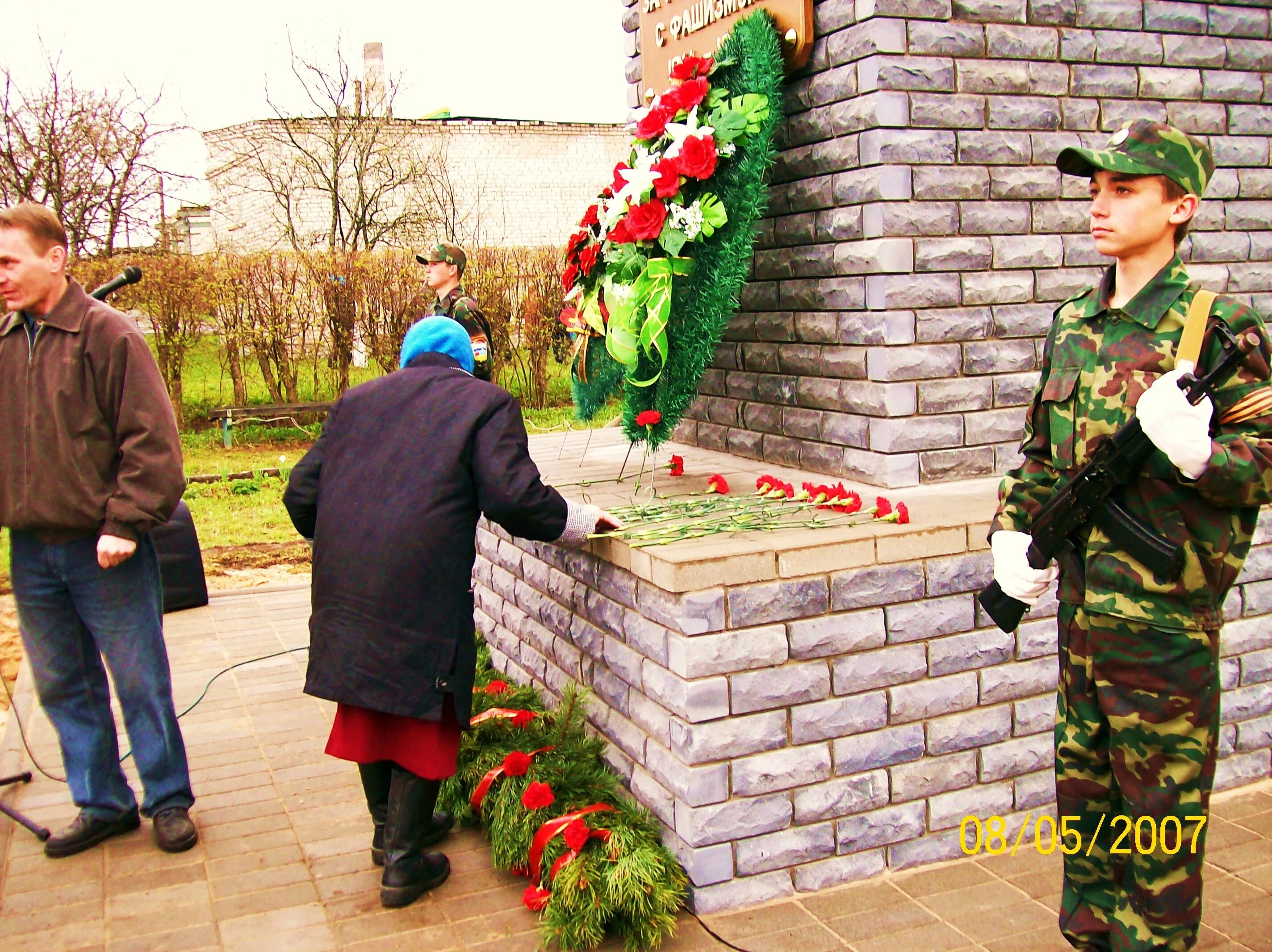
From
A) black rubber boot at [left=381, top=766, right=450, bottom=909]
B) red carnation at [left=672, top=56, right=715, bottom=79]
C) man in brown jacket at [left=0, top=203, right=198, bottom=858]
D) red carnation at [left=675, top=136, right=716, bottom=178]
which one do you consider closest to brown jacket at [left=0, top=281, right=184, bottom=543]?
man in brown jacket at [left=0, top=203, right=198, bottom=858]

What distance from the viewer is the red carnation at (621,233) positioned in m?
4.11

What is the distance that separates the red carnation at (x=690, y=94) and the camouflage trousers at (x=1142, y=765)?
7.75 ft

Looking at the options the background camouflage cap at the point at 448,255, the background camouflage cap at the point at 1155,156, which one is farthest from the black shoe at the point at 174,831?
the background camouflage cap at the point at 448,255

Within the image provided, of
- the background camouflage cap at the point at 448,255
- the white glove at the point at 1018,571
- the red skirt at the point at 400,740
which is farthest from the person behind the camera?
the background camouflage cap at the point at 448,255

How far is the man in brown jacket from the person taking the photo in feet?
12.5

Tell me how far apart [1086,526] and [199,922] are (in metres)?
2.80

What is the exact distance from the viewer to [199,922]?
344 centimetres

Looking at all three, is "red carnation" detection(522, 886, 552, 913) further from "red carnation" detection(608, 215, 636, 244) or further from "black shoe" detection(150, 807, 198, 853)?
"red carnation" detection(608, 215, 636, 244)

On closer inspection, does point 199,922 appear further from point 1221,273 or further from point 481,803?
point 1221,273

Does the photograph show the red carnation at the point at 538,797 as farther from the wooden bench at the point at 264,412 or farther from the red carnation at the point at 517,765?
the wooden bench at the point at 264,412

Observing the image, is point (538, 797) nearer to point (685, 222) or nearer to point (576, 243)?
point (685, 222)

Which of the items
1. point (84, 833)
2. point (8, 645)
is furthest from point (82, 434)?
point (8, 645)

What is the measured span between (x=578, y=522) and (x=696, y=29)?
256cm

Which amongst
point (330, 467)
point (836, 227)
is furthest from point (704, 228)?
point (330, 467)
